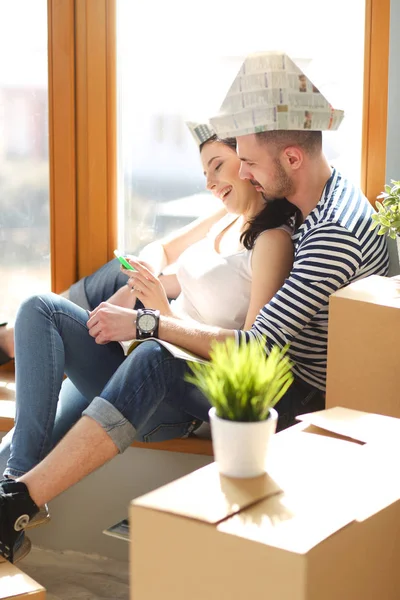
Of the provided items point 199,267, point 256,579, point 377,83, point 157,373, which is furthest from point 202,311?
point 256,579

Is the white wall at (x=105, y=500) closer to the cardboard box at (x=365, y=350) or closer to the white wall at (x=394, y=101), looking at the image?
the cardboard box at (x=365, y=350)

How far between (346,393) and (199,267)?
730mm

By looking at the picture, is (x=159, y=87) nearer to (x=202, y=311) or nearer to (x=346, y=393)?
(x=202, y=311)

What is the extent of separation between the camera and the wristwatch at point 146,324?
197 cm

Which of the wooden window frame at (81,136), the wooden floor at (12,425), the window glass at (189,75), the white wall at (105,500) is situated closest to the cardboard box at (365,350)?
the wooden floor at (12,425)

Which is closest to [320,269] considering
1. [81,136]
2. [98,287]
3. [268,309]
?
[268,309]

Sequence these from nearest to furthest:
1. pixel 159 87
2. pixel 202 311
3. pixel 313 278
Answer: pixel 313 278
pixel 202 311
pixel 159 87

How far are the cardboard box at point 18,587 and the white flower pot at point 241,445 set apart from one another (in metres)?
0.63

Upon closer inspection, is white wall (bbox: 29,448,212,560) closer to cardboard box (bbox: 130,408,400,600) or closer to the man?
the man

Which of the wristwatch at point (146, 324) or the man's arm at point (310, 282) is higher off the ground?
the man's arm at point (310, 282)

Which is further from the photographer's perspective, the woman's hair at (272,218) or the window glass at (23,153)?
the window glass at (23,153)

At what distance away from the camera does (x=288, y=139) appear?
1.98 m

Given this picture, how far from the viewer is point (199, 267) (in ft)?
7.32

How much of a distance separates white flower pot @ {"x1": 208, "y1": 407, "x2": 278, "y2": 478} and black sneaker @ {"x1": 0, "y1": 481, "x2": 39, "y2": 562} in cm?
74
